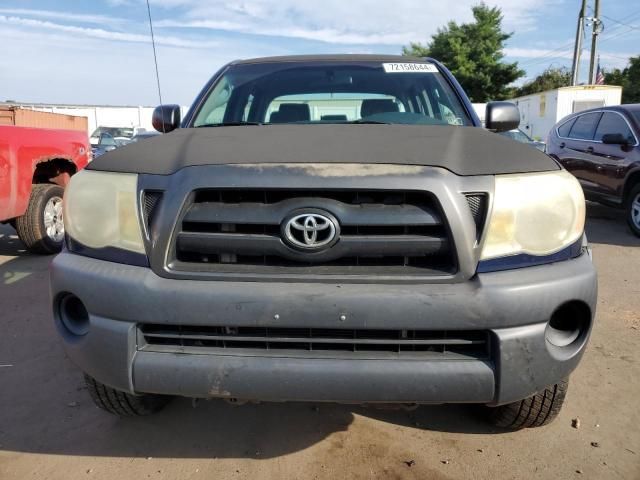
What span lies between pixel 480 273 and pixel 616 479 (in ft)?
3.66

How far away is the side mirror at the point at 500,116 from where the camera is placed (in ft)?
10.1

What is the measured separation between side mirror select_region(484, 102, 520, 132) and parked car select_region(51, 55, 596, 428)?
1127mm

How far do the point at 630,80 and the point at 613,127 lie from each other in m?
39.9

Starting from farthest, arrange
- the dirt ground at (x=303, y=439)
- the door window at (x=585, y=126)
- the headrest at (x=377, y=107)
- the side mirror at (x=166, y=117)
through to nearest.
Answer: the door window at (x=585, y=126) < the side mirror at (x=166, y=117) < the headrest at (x=377, y=107) < the dirt ground at (x=303, y=439)

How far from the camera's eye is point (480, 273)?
181cm

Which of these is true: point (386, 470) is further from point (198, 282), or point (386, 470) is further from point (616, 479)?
point (198, 282)

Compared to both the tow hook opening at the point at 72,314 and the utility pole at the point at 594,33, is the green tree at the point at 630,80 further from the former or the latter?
the tow hook opening at the point at 72,314

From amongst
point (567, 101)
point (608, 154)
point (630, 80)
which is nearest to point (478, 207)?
point (608, 154)

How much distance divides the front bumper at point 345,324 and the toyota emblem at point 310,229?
14 centimetres

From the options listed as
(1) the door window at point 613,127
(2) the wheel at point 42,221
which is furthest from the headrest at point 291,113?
(1) the door window at point 613,127

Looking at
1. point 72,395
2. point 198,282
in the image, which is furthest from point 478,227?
point 72,395

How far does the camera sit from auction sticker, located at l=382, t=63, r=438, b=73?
10.9 ft

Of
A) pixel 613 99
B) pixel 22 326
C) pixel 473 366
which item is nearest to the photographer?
pixel 473 366

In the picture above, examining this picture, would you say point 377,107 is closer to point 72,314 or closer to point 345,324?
point 345,324
